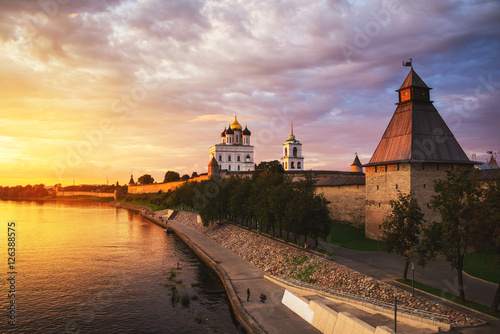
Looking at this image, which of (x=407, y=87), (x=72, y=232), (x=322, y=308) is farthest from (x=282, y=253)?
(x=72, y=232)

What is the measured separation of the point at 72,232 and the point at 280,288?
4189 centimetres


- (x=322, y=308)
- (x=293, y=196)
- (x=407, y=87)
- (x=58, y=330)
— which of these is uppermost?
(x=407, y=87)

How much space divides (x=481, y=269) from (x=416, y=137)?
1288 cm

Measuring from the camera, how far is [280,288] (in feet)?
76.4

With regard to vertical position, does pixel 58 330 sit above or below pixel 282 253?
below

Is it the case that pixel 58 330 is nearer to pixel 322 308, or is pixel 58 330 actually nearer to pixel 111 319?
pixel 111 319

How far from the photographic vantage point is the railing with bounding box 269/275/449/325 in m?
15.0

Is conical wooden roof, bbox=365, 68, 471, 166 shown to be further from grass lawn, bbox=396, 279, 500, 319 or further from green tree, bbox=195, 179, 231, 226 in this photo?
green tree, bbox=195, 179, 231, 226

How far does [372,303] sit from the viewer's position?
690 inches

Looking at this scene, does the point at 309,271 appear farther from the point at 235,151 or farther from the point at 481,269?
the point at 235,151

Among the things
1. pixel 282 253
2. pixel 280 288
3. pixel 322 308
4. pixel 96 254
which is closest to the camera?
pixel 322 308

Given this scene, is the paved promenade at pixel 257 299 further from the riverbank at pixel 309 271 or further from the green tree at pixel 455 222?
the green tree at pixel 455 222

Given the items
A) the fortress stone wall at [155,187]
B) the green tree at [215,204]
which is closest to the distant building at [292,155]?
the fortress stone wall at [155,187]

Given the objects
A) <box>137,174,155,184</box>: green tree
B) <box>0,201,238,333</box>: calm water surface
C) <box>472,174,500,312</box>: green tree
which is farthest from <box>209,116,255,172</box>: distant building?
<box>472,174,500,312</box>: green tree
